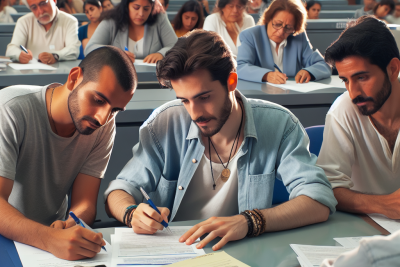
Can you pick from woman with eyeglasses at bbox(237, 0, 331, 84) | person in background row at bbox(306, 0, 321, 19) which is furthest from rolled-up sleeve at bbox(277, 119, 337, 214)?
person in background row at bbox(306, 0, 321, 19)

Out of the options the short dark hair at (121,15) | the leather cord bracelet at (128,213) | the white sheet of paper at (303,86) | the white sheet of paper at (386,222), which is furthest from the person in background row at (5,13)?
the white sheet of paper at (386,222)

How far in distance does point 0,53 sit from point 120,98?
355 centimetres

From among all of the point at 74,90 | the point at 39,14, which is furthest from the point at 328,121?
the point at 39,14

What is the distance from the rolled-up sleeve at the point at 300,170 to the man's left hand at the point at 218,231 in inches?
10.8

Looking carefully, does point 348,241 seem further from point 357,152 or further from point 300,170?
point 357,152

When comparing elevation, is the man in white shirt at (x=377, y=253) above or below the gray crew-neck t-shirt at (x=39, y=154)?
above

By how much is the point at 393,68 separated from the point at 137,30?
2.57 meters

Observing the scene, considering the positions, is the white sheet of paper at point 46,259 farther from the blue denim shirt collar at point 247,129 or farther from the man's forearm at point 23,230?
the blue denim shirt collar at point 247,129

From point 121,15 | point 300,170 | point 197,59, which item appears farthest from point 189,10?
point 300,170

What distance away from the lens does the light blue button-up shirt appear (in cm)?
137

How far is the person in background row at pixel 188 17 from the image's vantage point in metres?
4.78

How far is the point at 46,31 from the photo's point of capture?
3770mm

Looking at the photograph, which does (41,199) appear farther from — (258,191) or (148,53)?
(148,53)

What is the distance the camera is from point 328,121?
150 cm
